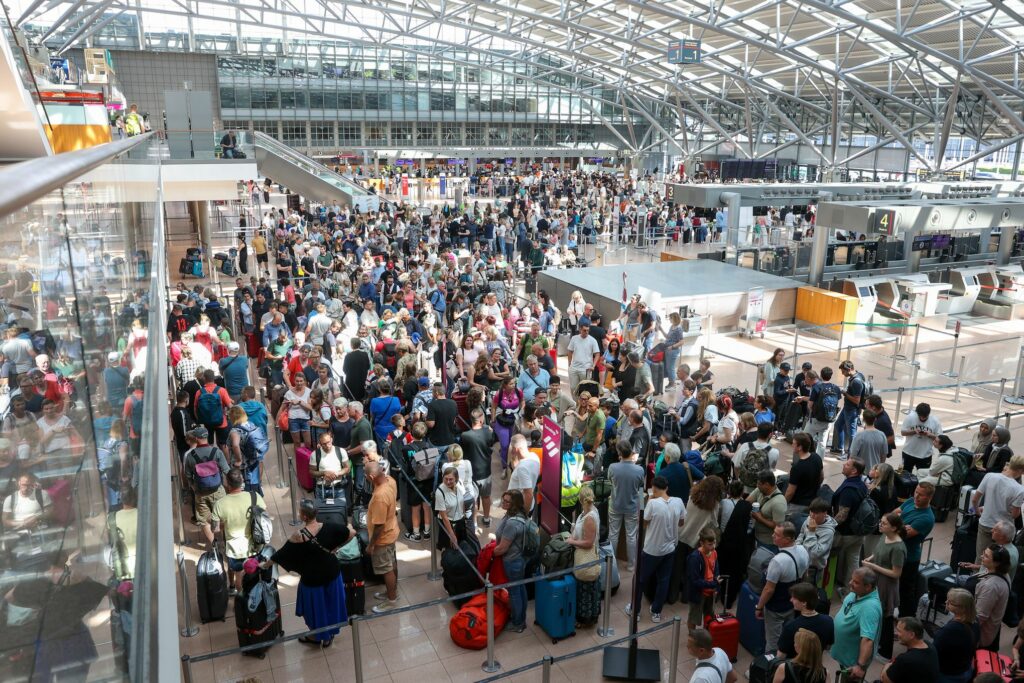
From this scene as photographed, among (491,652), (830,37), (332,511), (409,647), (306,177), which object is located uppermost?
(830,37)

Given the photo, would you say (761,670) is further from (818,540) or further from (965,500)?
(965,500)

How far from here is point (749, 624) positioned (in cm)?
658

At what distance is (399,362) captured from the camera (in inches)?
400

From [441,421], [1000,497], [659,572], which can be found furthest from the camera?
[441,421]

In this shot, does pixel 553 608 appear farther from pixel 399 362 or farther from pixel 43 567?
pixel 43 567

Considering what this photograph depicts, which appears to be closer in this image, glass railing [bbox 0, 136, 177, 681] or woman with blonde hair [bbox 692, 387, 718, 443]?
glass railing [bbox 0, 136, 177, 681]

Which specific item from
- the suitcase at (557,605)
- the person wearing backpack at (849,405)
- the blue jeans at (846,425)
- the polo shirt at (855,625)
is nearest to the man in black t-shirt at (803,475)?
the polo shirt at (855,625)

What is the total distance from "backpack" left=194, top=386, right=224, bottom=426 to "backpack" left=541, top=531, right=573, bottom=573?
165 inches

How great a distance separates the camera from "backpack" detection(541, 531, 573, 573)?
6777mm

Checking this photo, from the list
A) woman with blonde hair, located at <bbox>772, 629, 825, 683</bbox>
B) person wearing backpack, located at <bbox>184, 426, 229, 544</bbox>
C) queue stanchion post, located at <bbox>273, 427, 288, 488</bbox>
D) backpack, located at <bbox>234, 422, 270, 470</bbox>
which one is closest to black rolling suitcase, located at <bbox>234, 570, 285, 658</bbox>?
person wearing backpack, located at <bbox>184, 426, 229, 544</bbox>

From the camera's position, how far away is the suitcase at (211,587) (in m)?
6.74

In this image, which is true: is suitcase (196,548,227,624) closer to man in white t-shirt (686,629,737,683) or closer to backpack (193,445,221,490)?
backpack (193,445,221,490)

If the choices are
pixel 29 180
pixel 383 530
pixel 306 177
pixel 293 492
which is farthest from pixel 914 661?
pixel 306 177

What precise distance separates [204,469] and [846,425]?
26.1ft
